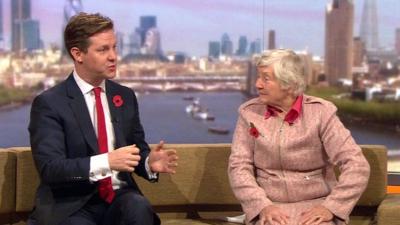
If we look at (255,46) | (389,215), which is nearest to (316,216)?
(389,215)

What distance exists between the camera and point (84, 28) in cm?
240

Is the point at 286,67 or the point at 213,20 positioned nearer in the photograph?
the point at 286,67

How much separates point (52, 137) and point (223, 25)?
6.28ft

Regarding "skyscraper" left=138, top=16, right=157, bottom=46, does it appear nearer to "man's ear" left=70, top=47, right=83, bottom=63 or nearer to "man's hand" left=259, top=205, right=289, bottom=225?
"man's ear" left=70, top=47, right=83, bottom=63

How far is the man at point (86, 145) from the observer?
233 centimetres

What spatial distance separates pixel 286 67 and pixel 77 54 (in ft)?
2.66

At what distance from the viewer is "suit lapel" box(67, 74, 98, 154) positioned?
2.44m

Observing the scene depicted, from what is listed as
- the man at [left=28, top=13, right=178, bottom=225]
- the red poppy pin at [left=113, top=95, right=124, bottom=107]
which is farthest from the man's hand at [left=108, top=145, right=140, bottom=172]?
the red poppy pin at [left=113, top=95, right=124, bottom=107]

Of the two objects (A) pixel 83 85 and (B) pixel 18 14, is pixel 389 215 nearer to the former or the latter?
(A) pixel 83 85

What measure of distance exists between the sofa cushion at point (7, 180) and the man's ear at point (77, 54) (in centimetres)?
64

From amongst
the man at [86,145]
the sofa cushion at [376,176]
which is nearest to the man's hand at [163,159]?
the man at [86,145]

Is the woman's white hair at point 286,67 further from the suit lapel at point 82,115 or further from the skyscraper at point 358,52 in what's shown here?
the skyscraper at point 358,52

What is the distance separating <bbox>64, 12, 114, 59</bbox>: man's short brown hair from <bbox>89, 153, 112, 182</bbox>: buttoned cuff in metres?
0.43

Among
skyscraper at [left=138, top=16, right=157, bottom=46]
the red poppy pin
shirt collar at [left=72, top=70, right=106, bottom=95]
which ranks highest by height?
skyscraper at [left=138, top=16, right=157, bottom=46]
